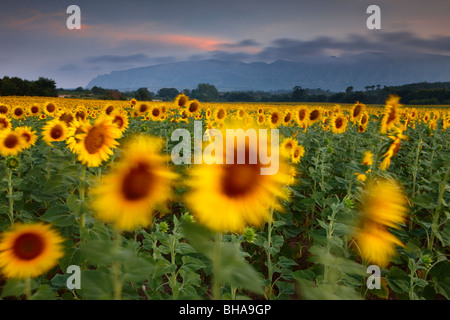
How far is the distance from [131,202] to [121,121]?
4.45 meters

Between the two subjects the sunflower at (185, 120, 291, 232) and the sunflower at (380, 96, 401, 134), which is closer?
the sunflower at (185, 120, 291, 232)

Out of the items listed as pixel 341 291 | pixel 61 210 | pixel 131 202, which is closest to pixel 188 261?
pixel 61 210

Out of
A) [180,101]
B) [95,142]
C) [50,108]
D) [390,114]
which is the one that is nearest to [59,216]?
[95,142]

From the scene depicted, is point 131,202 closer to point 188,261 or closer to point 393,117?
point 188,261

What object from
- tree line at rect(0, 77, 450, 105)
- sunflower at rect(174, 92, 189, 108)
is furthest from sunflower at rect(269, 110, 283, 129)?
tree line at rect(0, 77, 450, 105)

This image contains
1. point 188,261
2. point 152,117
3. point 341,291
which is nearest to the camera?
point 341,291

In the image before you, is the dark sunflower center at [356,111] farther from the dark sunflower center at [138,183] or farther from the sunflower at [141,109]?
the dark sunflower center at [138,183]

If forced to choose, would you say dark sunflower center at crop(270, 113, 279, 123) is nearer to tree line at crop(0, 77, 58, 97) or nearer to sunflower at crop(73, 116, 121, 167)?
sunflower at crop(73, 116, 121, 167)

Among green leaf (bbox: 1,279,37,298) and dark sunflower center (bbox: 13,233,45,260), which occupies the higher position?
dark sunflower center (bbox: 13,233,45,260)

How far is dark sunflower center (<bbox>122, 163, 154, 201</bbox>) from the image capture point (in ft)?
4.04

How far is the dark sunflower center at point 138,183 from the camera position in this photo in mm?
1231

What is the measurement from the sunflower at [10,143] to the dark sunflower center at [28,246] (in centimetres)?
282

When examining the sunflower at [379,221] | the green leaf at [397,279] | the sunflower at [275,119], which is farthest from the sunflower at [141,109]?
the sunflower at [379,221]
